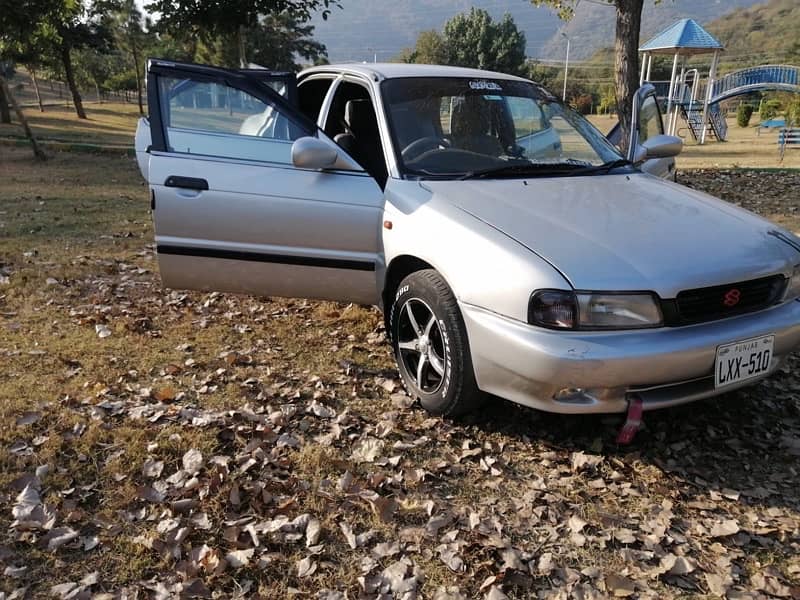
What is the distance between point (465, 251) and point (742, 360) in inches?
50.4

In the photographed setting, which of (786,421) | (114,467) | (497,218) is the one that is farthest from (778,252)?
(114,467)

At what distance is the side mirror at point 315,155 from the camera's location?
3502 mm

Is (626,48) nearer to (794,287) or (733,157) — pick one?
(794,287)

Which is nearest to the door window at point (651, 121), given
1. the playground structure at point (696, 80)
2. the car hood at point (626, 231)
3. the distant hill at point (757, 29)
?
the car hood at point (626, 231)

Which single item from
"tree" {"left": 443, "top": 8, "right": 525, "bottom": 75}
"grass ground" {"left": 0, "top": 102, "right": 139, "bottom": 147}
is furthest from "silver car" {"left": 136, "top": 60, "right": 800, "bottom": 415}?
"tree" {"left": 443, "top": 8, "right": 525, "bottom": 75}

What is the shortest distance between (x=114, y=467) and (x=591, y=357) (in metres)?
2.14

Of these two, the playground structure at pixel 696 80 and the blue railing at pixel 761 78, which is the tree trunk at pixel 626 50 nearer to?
the playground structure at pixel 696 80

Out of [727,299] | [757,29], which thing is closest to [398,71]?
[727,299]

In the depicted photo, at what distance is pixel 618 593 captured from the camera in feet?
7.48

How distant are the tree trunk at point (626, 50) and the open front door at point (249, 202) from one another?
744 cm

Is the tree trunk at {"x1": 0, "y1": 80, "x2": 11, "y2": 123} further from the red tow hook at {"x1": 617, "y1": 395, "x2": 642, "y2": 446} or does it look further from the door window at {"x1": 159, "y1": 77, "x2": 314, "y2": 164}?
the red tow hook at {"x1": 617, "y1": 395, "x2": 642, "y2": 446}

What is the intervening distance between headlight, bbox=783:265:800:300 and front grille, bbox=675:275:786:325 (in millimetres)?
69

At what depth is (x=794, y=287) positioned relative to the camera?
310 cm

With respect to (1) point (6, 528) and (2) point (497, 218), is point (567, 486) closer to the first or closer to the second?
(2) point (497, 218)
